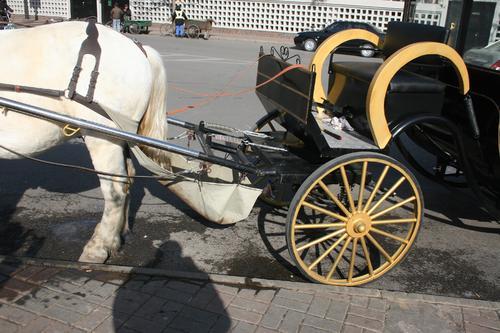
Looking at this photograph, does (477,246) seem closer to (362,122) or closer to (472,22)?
(362,122)

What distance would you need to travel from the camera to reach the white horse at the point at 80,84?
326 cm

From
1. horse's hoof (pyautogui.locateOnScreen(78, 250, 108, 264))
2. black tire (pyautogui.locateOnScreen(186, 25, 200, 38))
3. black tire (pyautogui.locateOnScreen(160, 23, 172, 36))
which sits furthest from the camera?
black tire (pyautogui.locateOnScreen(160, 23, 172, 36))

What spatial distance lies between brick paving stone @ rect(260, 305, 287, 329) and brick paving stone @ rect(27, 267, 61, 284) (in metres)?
1.51

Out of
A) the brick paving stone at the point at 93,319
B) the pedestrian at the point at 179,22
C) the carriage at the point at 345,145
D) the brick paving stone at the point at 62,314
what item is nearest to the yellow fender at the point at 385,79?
the carriage at the point at 345,145

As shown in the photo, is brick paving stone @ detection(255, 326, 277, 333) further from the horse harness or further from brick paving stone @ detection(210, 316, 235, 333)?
the horse harness

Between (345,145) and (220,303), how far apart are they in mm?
1404

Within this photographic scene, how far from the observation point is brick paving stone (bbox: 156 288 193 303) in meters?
3.19

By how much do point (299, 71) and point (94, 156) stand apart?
157 centimetres

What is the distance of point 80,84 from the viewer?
327 centimetres

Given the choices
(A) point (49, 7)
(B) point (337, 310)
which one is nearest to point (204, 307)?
(B) point (337, 310)

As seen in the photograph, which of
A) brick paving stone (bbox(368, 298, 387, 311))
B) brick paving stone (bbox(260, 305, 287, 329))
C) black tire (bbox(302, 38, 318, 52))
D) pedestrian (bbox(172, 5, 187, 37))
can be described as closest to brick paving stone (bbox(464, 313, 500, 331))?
brick paving stone (bbox(368, 298, 387, 311))

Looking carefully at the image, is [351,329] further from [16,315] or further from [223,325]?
[16,315]

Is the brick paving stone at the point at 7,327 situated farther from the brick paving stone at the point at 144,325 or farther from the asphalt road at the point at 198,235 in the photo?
the asphalt road at the point at 198,235

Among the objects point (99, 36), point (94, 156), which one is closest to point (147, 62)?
point (99, 36)
